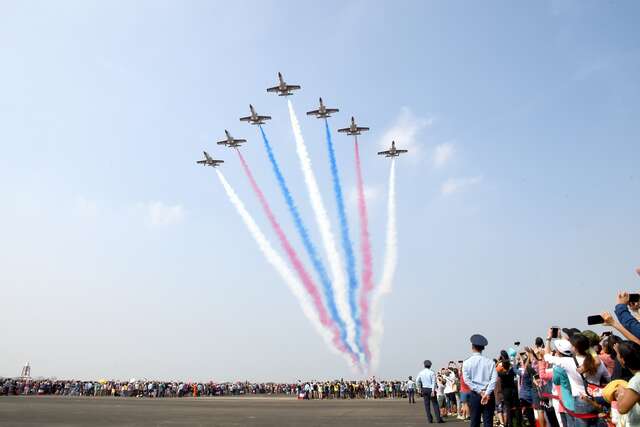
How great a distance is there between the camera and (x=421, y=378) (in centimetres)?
1512

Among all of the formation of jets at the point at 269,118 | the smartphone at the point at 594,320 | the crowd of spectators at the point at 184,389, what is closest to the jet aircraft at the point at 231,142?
the formation of jets at the point at 269,118

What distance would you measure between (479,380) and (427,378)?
22.1 ft

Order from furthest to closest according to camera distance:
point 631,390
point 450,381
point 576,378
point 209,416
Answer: point 450,381 < point 209,416 < point 576,378 < point 631,390

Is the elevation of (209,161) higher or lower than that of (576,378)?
higher

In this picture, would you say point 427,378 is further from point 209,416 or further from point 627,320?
point 627,320

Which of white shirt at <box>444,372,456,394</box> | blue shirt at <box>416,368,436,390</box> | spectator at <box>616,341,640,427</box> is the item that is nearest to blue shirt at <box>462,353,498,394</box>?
spectator at <box>616,341,640,427</box>

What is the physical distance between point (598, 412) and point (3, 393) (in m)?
56.1

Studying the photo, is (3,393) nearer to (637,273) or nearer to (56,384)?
(56,384)

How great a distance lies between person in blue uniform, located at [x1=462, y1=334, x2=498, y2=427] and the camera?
28.3 feet

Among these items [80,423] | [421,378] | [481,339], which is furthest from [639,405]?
[80,423]

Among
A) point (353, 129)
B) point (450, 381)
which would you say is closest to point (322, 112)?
point (353, 129)

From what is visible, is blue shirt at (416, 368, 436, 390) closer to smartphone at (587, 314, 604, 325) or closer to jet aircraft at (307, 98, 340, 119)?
smartphone at (587, 314, 604, 325)

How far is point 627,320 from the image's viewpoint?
17.3 feet

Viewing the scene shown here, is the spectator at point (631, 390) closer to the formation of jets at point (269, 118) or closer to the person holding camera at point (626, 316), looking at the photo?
the person holding camera at point (626, 316)
